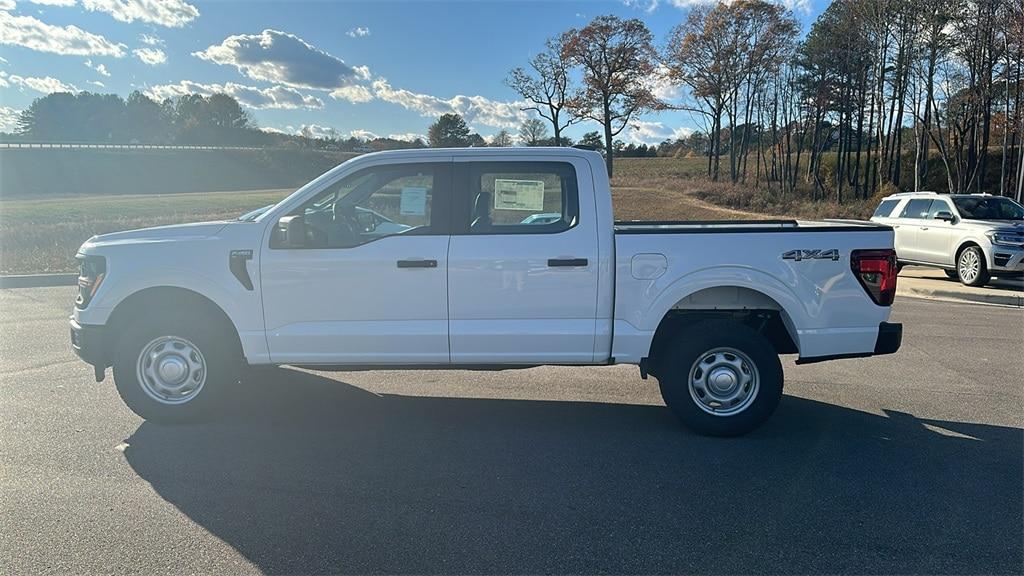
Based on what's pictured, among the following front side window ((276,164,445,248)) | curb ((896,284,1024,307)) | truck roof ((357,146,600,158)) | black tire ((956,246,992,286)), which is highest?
truck roof ((357,146,600,158))

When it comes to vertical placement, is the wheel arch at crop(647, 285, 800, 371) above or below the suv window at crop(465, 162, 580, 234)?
below

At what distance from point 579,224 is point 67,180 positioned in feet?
221

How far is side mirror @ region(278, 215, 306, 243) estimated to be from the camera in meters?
4.30

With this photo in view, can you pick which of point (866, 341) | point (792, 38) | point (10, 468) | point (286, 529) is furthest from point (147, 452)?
point (792, 38)

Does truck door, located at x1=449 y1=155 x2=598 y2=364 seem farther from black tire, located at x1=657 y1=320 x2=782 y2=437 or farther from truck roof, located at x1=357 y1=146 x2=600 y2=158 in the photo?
black tire, located at x1=657 y1=320 x2=782 y2=437

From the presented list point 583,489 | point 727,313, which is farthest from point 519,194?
point 583,489

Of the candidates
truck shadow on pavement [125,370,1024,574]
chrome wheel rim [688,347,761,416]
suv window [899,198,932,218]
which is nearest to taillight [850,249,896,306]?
chrome wheel rim [688,347,761,416]

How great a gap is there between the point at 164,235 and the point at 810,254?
4.66 metres

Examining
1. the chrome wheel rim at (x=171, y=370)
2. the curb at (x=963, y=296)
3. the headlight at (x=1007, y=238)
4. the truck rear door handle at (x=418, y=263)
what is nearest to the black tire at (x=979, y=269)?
the headlight at (x=1007, y=238)

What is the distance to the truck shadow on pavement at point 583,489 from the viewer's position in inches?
122

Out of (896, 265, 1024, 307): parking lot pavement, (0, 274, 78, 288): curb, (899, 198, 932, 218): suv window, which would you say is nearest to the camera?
(896, 265, 1024, 307): parking lot pavement

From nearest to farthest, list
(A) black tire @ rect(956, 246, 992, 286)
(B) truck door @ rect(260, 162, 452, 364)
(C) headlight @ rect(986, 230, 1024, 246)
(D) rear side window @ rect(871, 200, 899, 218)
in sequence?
(B) truck door @ rect(260, 162, 452, 364) → (C) headlight @ rect(986, 230, 1024, 246) → (A) black tire @ rect(956, 246, 992, 286) → (D) rear side window @ rect(871, 200, 899, 218)

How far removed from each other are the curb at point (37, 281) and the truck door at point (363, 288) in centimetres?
964

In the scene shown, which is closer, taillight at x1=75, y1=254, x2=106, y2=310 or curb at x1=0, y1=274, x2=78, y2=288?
taillight at x1=75, y1=254, x2=106, y2=310
